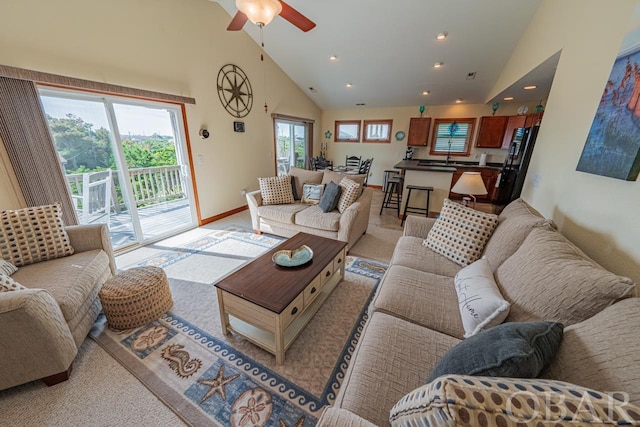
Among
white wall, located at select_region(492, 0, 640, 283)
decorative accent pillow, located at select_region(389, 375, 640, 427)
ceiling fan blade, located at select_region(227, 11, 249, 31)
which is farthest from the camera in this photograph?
ceiling fan blade, located at select_region(227, 11, 249, 31)

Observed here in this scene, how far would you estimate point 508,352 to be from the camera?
2.28ft

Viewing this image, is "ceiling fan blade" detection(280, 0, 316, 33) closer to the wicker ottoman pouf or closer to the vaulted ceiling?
the vaulted ceiling

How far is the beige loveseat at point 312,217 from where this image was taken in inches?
115

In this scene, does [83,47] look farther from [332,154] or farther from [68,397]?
[332,154]

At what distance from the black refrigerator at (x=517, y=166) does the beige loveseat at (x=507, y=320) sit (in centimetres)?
166

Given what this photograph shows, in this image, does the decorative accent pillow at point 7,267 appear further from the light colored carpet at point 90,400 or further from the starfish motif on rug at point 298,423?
the starfish motif on rug at point 298,423

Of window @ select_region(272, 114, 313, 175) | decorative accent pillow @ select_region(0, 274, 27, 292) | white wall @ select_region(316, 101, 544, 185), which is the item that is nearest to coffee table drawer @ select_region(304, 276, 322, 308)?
decorative accent pillow @ select_region(0, 274, 27, 292)

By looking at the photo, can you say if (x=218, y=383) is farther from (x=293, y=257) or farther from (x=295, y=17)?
(x=295, y=17)

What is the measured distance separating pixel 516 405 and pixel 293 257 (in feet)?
5.24

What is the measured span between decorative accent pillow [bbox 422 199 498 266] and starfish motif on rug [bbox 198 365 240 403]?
1859mm

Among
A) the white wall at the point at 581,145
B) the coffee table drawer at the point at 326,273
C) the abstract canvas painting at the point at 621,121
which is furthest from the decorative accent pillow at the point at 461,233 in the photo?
the coffee table drawer at the point at 326,273

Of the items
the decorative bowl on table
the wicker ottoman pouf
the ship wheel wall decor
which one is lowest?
the wicker ottoman pouf

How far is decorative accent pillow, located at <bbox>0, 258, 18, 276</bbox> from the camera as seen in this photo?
1582 millimetres

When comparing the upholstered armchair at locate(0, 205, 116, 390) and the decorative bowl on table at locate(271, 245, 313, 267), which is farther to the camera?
the decorative bowl on table at locate(271, 245, 313, 267)
